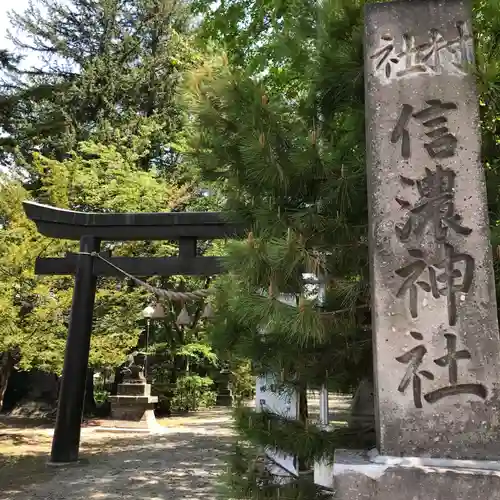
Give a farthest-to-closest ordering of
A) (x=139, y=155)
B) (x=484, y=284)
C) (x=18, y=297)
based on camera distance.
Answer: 1. (x=139, y=155)
2. (x=18, y=297)
3. (x=484, y=284)

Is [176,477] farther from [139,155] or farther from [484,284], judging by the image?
[139,155]

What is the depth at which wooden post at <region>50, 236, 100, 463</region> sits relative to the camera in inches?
284

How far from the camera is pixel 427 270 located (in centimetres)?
267

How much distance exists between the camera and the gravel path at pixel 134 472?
584 cm

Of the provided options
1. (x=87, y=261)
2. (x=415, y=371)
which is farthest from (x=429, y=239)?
(x=87, y=261)

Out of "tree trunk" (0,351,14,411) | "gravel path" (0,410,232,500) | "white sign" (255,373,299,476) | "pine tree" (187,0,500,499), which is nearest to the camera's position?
"pine tree" (187,0,500,499)

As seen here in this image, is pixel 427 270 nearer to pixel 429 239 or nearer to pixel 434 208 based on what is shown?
pixel 429 239

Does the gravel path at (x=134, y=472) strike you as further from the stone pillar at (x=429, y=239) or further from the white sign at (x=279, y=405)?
the stone pillar at (x=429, y=239)

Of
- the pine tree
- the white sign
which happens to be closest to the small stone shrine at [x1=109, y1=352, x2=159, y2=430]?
the white sign

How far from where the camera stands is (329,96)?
3510 mm

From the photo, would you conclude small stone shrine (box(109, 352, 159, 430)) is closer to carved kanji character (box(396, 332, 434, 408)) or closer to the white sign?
the white sign

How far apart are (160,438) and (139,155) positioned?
6.93m

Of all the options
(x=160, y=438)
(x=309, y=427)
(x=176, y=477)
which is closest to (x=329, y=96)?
(x=309, y=427)

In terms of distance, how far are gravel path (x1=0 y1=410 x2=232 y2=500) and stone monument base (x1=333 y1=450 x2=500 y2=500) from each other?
1483mm
